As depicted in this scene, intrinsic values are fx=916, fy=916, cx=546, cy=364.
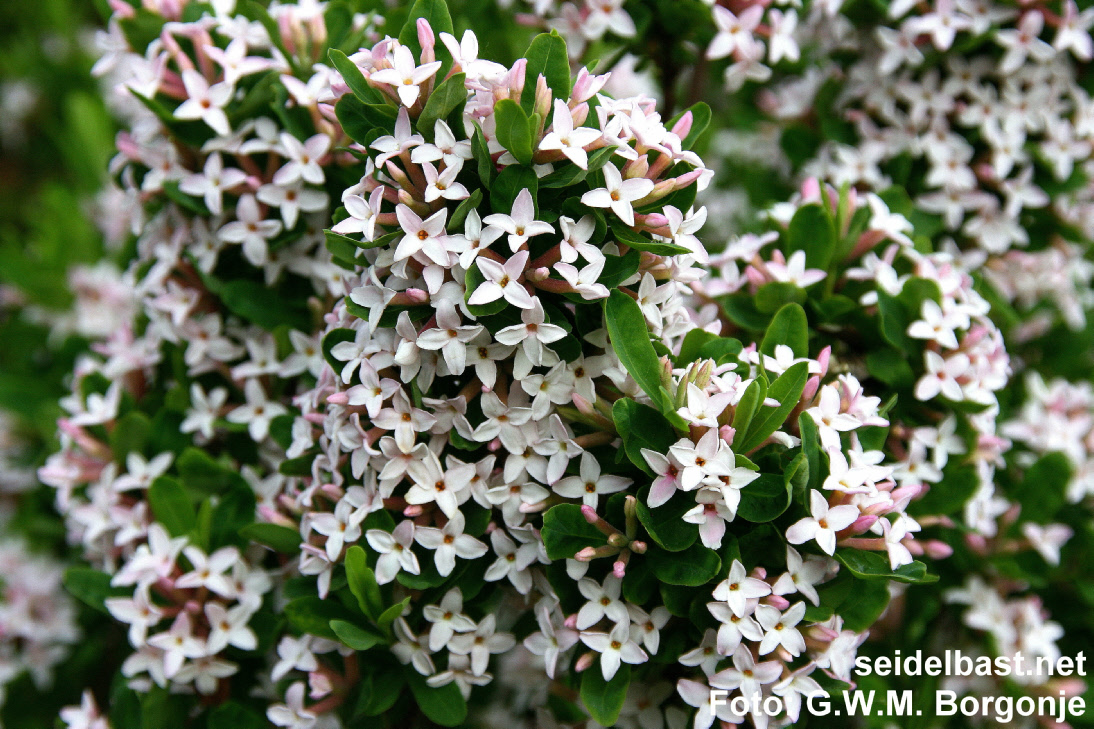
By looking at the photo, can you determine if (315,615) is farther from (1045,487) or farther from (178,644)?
(1045,487)

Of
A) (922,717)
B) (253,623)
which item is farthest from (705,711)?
(253,623)

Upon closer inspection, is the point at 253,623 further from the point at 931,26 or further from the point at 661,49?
the point at 931,26

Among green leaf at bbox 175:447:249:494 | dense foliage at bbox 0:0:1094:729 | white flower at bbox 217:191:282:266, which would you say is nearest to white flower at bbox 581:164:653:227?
dense foliage at bbox 0:0:1094:729

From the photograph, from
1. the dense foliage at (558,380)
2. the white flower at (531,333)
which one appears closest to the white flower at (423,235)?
the dense foliage at (558,380)

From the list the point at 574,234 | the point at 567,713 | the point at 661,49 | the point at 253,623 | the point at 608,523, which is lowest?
the point at 567,713

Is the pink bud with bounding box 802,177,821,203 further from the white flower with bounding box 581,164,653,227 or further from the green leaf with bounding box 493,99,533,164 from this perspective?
the green leaf with bounding box 493,99,533,164

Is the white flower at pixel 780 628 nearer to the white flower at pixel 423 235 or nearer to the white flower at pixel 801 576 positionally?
the white flower at pixel 801 576
